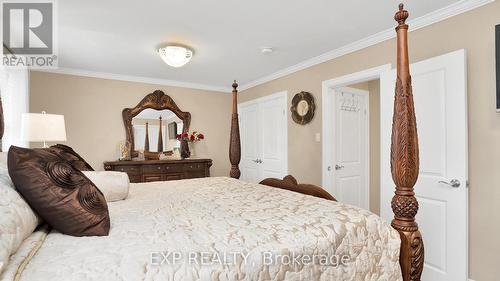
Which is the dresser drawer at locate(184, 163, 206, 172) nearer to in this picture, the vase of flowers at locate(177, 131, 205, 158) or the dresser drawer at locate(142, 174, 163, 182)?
the vase of flowers at locate(177, 131, 205, 158)

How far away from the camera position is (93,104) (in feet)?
13.5

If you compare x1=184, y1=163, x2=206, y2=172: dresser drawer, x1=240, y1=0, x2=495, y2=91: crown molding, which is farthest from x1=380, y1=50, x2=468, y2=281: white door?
x1=184, y1=163, x2=206, y2=172: dresser drawer

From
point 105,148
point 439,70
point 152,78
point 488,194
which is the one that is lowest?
point 488,194

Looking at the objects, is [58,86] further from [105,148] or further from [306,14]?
[306,14]

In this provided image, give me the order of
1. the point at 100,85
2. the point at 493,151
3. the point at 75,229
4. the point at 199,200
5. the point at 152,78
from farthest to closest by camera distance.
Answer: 1. the point at 152,78
2. the point at 100,85
3. the point at 493,151
4. the point at 199,200
5. the point at 75,229

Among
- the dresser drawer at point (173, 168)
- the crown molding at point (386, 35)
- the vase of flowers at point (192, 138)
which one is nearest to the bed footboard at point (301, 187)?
the crown molding at point (386, 35)

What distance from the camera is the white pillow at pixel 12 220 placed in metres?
0.72

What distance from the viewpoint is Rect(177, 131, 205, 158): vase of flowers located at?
4.77 metres

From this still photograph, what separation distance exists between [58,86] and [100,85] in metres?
0.55

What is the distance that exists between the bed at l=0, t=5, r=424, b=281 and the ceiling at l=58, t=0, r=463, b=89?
1172 millimetres

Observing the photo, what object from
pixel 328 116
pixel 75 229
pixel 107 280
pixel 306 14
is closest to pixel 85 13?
pixel 306 14

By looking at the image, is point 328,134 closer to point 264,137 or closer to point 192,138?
point 264,137

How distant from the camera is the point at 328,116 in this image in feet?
11.1

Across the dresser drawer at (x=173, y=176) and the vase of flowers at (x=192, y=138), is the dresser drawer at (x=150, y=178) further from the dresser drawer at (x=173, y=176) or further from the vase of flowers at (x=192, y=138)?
the vase of flowers at (x=192, y=138)
